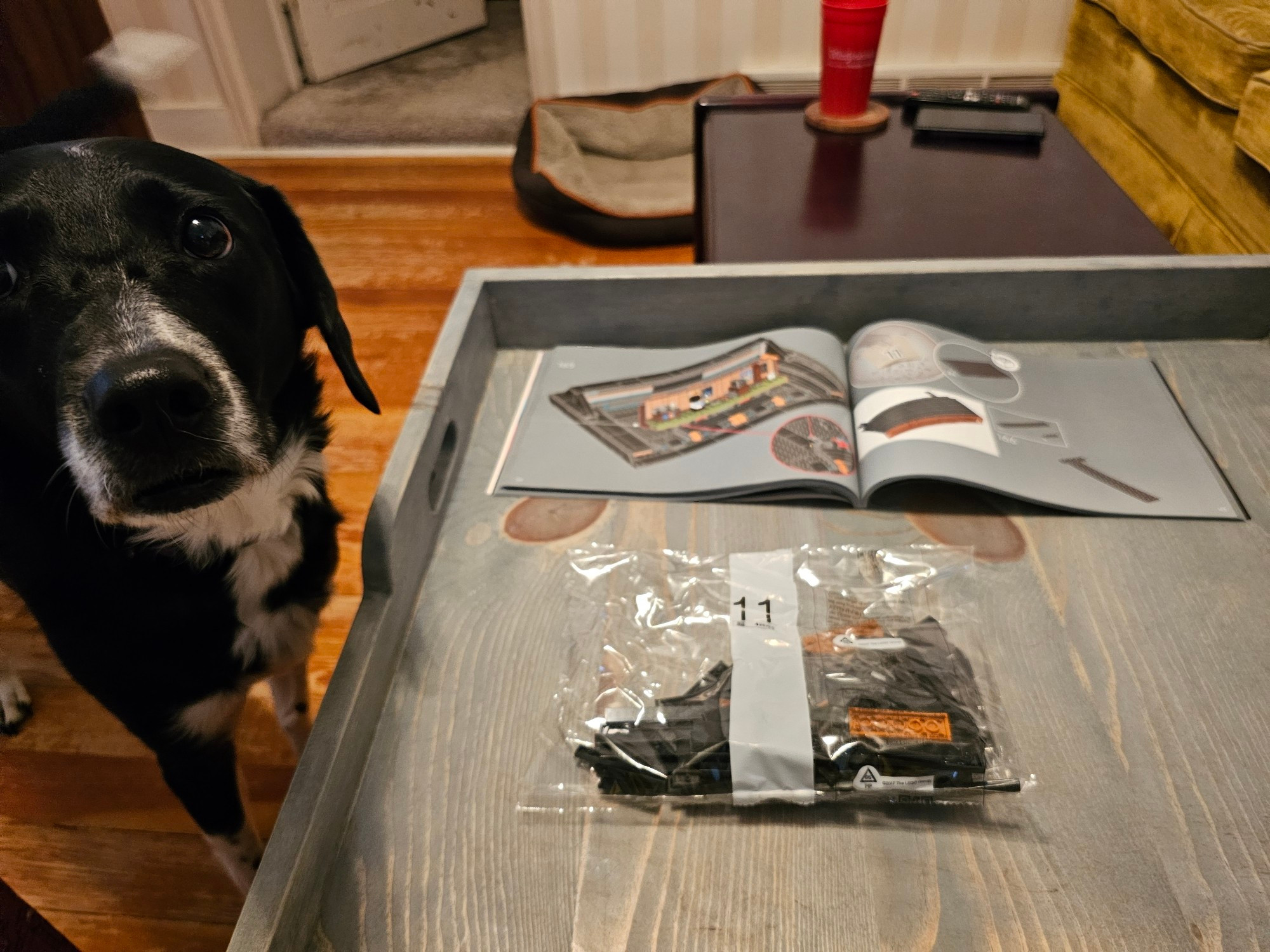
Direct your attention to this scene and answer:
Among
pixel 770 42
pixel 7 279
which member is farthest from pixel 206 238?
pixel 770 42

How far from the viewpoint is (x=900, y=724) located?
0.56 m

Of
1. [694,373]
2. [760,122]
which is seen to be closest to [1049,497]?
[694,373]

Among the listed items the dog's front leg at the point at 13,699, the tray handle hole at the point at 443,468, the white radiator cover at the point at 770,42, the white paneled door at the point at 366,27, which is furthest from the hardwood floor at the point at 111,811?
the white radiator cover at the point at 770,42

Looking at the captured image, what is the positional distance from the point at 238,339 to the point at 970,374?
0.69 metres

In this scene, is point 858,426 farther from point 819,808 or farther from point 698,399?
point 819,808

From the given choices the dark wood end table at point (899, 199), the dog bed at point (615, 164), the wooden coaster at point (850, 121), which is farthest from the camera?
the dog bed at point (615, 164)

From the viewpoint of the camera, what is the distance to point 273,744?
38.3 inches

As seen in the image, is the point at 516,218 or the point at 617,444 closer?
the point at 617,444

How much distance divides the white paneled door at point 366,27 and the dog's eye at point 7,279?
144cm

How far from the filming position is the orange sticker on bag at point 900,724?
0.55 meters

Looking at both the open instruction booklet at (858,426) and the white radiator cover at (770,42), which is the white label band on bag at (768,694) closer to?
the open instruction booklet at (858,426)

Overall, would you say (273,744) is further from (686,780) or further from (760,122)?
(760,122)

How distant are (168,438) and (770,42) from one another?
A: 241cm

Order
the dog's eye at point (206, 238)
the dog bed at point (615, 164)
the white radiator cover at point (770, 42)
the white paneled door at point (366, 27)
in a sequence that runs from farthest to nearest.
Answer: the white radiator cover at point (770, 42), the dog bed at point (615, 164), the white paneled door at point (366, 27), the dog's eye at point (206, 238)
